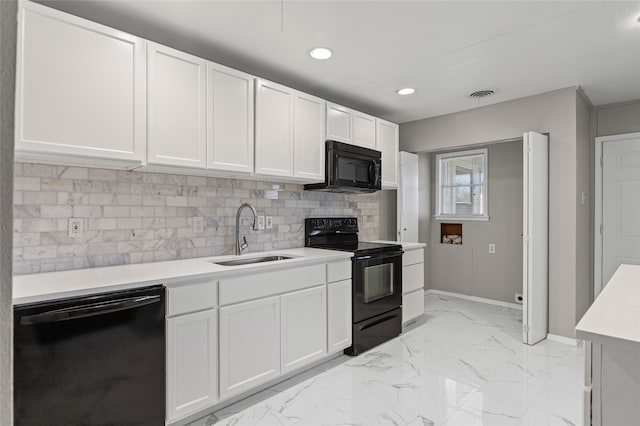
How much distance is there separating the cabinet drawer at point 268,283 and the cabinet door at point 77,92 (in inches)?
35.9

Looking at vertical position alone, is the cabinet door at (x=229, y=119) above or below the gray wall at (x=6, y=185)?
above

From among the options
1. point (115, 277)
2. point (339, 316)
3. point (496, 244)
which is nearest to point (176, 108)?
point (115, 277)

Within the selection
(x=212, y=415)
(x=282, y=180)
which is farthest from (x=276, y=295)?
(x=282, y=180)

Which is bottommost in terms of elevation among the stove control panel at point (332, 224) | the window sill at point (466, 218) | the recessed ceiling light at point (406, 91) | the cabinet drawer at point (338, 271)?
the cabinet drawer at point (338, 271)

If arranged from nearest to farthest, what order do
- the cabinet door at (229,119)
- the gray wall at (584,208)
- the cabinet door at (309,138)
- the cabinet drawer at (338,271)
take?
1. the cabinet door at (229,119)
2. the cabinet drawer at (338,271)
3. the cabinet door at (309,138)
4. the gray wall at (584,208)

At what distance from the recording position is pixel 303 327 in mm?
2559

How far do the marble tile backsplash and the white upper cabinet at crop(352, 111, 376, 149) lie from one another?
857mm

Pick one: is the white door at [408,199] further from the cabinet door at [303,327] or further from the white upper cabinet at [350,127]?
the cabinet door at [303,327]

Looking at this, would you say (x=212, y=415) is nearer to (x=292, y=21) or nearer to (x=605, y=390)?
(x=605, y=390)

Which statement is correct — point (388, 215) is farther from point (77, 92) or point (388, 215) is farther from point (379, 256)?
point (77, 92)

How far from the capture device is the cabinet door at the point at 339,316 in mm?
2768

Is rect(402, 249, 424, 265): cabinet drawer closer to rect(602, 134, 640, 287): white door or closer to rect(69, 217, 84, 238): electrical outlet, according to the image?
rect(602, 134, 640, 287): white door

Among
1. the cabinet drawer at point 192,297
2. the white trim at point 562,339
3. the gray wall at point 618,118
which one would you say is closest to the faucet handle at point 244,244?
the cabinet drawer at point 192,297

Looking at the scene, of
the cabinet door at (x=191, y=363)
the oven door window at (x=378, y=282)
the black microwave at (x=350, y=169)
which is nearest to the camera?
the cabinet door at (x=191, y=363)
